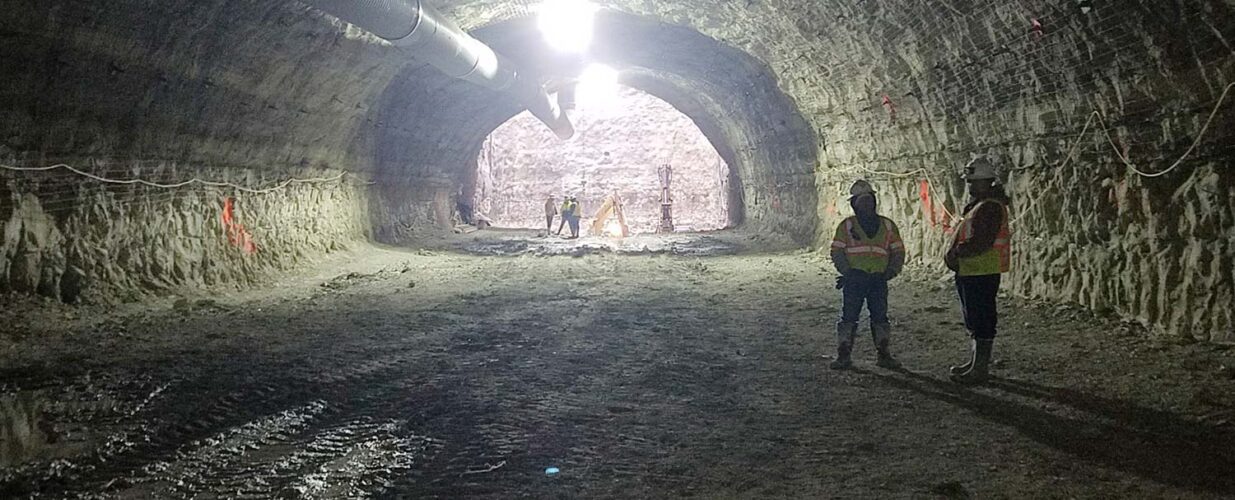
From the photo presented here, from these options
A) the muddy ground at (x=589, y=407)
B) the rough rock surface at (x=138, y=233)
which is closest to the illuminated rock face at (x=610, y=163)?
the rough rock surface at (x=138, y=233)

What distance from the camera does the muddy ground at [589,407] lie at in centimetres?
331

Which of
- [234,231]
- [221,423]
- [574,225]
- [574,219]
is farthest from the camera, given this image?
[574,219]

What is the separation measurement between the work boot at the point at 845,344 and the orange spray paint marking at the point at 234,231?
7889 mm

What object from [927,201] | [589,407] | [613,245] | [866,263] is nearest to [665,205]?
[613,245]

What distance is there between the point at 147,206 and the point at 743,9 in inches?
Answer: 292

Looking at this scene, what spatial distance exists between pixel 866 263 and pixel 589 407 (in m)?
2.03

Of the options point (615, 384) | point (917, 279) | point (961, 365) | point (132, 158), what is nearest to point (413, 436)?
point (615, 384)

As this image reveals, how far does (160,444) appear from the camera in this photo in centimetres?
379

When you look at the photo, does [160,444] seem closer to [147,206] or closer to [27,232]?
[27,232]

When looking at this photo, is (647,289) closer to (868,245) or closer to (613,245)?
(868,245)

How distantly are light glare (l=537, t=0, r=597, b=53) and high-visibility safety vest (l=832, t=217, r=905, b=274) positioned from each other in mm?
8947

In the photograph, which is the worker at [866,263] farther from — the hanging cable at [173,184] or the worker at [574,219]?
the worker at [574,219]

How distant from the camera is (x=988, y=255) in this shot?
4746mm

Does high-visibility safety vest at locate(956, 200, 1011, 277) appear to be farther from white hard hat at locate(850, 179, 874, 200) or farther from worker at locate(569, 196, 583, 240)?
worker at locate(569, 196, 583, 240)
